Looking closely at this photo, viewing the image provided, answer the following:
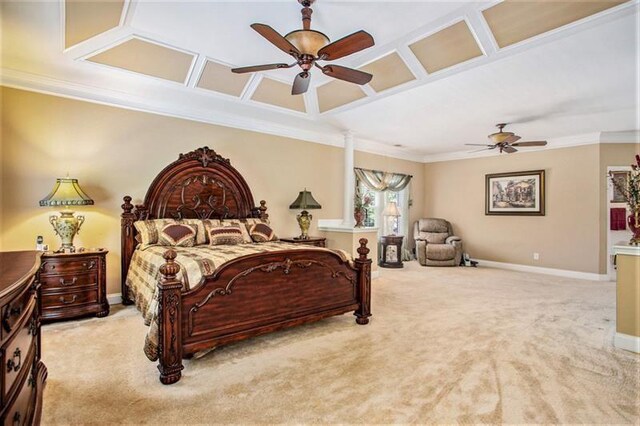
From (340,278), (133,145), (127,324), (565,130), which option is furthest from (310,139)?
(565,130)

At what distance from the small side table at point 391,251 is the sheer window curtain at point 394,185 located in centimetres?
63

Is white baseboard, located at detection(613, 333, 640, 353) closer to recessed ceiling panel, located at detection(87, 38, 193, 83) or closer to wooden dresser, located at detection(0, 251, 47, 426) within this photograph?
wooden dresser, located at detection(0, 251, 47, 426)

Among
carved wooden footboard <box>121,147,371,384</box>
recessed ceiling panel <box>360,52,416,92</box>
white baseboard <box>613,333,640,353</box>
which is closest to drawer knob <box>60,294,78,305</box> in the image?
carved wooden footboard <box>121,147,371,384</box>

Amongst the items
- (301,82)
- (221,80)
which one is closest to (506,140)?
(301,82)

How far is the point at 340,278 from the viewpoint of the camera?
3.38 metres

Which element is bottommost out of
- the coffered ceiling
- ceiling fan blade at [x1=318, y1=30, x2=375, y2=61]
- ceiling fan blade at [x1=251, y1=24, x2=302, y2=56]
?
ceiling fan blade at [x1=318, y1=30, x2=375, y2=61]

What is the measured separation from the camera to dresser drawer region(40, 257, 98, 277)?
10.8 ft

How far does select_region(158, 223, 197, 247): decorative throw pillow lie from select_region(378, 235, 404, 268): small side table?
4.16m

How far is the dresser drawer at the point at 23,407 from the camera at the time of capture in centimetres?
120

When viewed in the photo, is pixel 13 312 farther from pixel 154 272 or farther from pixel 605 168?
pixel 605 168

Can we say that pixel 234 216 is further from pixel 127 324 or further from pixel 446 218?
pixel 446 218

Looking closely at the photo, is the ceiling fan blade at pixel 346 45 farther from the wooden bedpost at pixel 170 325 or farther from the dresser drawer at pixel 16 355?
the dresser drawer at pixel 16 355

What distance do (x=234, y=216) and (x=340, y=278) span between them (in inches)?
88.9

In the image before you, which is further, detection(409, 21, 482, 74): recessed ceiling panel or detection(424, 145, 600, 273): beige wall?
detection(424, 145, 600, 273): beige wall
